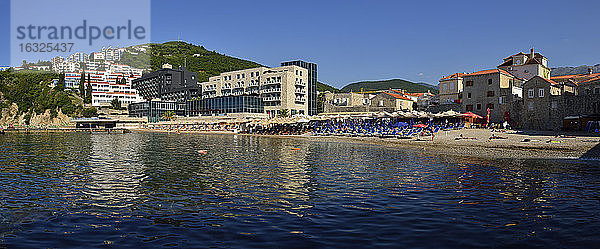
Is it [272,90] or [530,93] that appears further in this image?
[272,90]

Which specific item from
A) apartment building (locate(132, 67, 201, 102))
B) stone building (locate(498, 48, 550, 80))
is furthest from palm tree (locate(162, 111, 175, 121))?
stone building (locate(498, 48, 550, 80))

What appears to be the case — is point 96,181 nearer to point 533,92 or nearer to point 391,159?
point 391,159

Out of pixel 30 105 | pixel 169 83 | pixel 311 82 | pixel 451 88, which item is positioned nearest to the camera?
pixel 451 88

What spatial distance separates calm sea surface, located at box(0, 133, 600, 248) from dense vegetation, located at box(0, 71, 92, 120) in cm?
12267

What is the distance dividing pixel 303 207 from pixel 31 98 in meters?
148

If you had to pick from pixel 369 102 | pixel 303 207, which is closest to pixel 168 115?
pixel 369 102

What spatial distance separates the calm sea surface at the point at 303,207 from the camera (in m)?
9.24

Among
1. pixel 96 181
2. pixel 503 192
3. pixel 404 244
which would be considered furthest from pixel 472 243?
pixel 96 181

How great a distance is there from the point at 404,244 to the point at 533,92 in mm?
50936

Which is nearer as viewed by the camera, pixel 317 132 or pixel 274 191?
pixel 274 191

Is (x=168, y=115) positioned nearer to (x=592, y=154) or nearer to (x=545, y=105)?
(x=545, y=105)

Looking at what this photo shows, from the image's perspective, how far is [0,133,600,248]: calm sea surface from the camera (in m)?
9.24

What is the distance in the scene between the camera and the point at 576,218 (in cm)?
1100

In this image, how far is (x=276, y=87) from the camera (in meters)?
103
